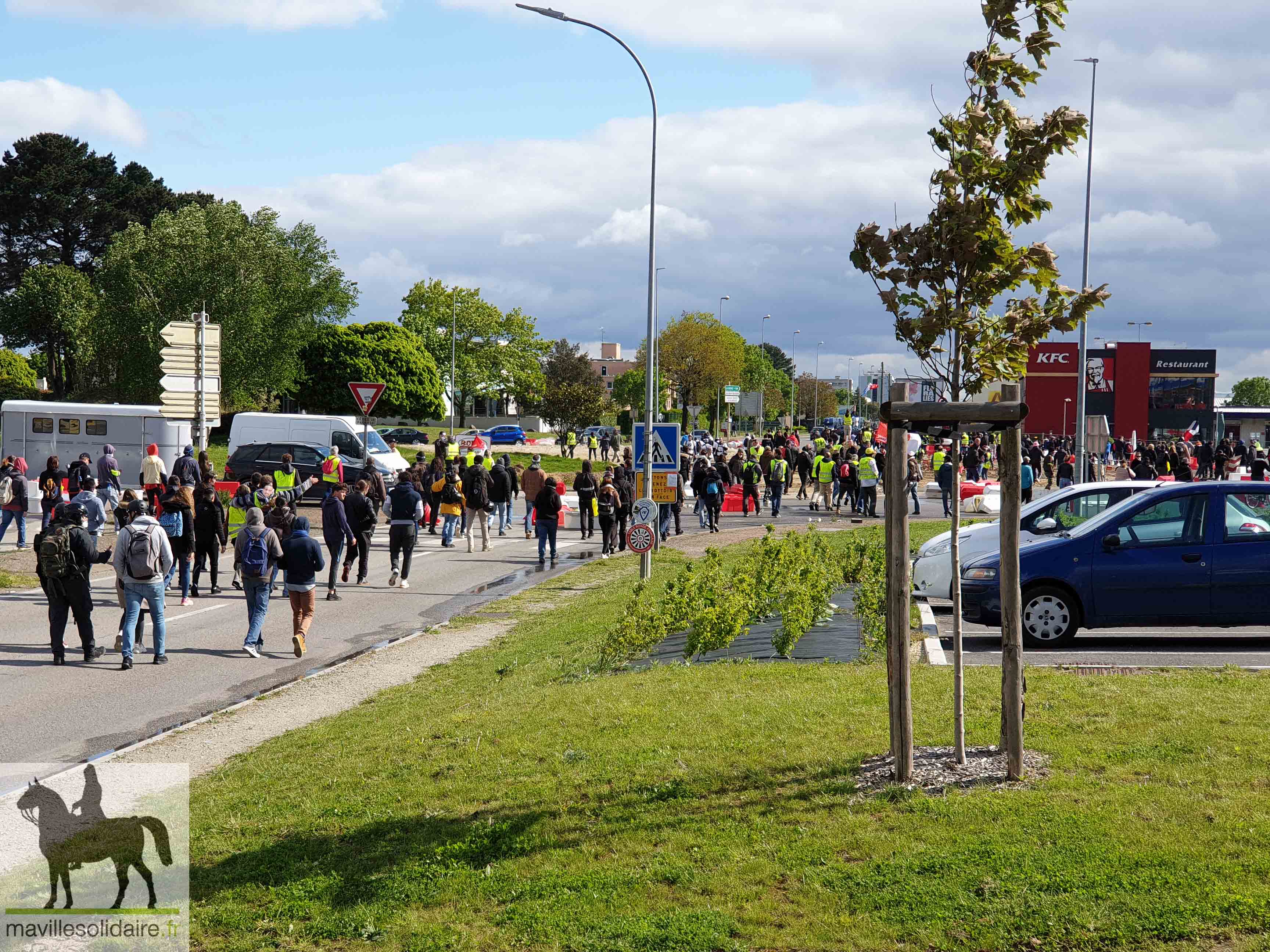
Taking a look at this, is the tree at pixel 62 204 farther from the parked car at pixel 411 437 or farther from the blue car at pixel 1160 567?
the blue car at pixel 1160 567

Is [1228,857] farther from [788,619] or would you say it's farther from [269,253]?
[269,253]

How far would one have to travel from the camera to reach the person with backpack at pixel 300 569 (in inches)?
515

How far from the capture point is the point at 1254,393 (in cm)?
19312

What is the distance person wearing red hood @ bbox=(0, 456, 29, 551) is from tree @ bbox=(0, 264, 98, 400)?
1639 inches

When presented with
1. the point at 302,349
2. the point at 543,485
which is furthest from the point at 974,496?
the point at 302,349

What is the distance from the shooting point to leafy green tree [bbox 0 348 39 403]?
72.2 m

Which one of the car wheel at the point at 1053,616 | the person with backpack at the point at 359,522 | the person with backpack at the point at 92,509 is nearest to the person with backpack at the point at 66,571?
the person with backpack at the point at 92,509

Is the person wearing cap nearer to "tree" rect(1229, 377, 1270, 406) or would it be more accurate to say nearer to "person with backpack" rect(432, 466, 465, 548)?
"person with backpack" rect(432, 466, 465, 548)

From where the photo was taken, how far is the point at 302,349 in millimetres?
73125

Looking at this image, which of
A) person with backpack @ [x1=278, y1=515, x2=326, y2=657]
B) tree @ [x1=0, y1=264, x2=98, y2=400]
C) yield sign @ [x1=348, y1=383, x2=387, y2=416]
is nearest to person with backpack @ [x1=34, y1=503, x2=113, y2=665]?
person with backpack @ [x1=278, y1=515, x2=326, y2=657]

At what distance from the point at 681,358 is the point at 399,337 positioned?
20179 mm

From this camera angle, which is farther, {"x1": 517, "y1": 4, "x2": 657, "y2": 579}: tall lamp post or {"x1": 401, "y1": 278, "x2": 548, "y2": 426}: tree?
{"x1": 401, "y1": 278, "x2": 548, "y2": 426}: tree

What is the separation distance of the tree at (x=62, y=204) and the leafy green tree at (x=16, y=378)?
595 cm

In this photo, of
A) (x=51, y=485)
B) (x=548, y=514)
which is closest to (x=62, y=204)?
(x=51, y=485)
